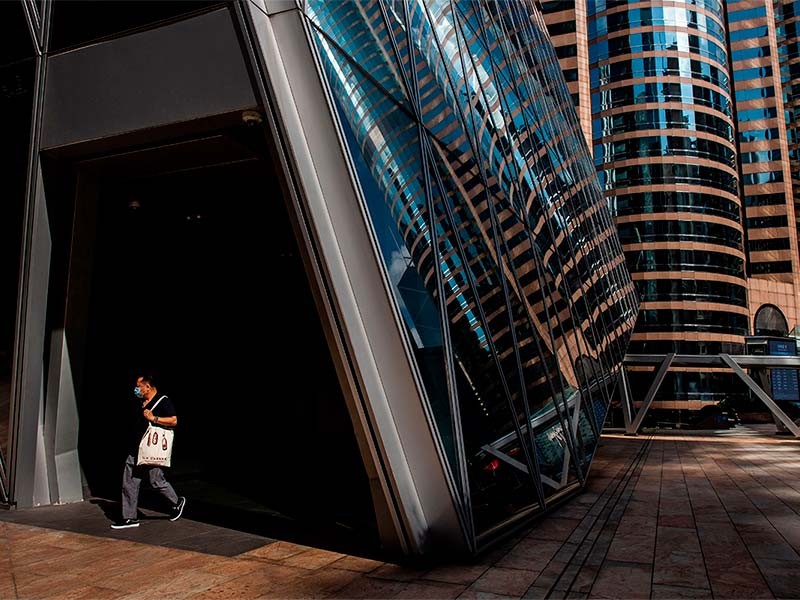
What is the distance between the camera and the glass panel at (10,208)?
7898 millimetres

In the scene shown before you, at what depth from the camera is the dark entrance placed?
8.73 m

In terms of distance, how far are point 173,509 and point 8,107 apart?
574 centimetres

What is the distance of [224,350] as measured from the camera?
45.3 ft

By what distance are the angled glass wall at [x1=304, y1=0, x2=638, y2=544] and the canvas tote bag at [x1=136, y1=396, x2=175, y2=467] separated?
347 centimetres

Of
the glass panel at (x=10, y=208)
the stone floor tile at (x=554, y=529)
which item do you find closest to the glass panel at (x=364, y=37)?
the glass panel at (x=10, y=208)

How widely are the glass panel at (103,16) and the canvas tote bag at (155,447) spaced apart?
175 inches

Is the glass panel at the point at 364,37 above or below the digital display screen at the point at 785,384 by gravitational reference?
above

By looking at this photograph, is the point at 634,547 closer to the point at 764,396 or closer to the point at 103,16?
the point at 103,16

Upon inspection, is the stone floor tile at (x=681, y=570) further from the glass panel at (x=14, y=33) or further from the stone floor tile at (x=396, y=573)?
the glass panel at (x=14, y=33)

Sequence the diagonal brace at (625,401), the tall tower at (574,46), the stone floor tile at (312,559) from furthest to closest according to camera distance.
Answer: the tall tower at (574,46)
the diagonal brace at (625,401)
the stone floor tile at (312,559)

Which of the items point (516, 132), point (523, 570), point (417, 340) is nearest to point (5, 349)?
point (417, 340)

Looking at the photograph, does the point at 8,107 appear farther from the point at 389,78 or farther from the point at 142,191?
the point at 389,78

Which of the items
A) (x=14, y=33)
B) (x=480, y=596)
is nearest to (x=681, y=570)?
(x=480, y=596)

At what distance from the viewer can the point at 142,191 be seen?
32.1 ft
